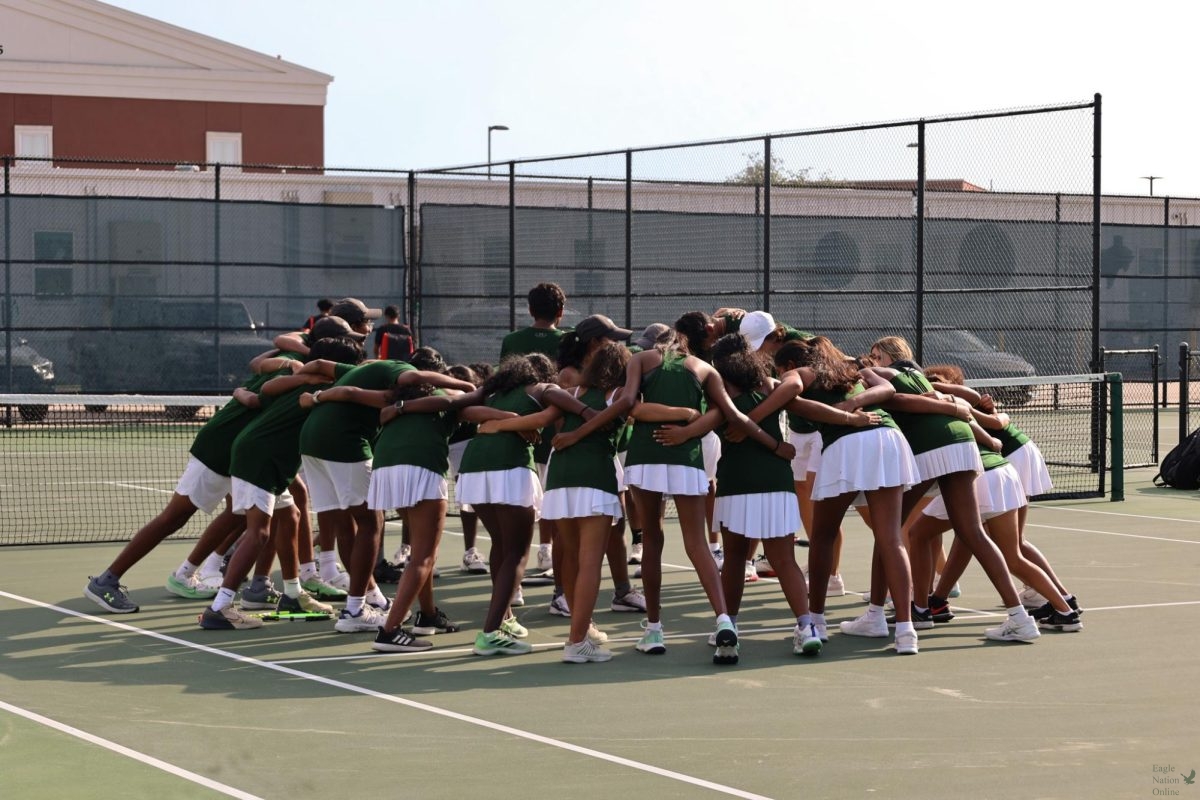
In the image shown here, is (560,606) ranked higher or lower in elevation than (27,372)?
lower

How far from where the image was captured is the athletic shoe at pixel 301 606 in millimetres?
8828

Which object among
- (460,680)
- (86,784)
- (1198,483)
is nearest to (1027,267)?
(1198,483)

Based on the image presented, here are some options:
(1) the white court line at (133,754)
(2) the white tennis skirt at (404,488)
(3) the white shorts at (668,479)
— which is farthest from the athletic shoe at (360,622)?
(1) the white court line at (133,754)

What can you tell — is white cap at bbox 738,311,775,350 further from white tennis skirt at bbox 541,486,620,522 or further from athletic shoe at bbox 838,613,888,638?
white tennis skirt at bbox 541,486,620,522

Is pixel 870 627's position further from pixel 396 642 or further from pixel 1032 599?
pixel 396 642

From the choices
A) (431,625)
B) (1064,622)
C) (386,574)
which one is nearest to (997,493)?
(1064,622)

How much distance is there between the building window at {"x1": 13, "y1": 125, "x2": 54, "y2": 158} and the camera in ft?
→ 123

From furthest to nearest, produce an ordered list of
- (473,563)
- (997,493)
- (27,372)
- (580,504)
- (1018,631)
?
(27,372), (473,563), (997,493), (1018,631), (580,504)

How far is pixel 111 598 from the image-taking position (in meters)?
8.96

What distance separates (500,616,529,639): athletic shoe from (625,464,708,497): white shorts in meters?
0.96

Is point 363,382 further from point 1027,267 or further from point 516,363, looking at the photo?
point 1027,267

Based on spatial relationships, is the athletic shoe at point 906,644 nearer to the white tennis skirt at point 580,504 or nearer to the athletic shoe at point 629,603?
the white tennis skirt at point 580,504

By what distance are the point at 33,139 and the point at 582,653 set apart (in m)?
33.7

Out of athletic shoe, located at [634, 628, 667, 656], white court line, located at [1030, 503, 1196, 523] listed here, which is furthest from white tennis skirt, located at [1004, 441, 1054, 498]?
white court line, located at [1030, 503, 1196, 523]
